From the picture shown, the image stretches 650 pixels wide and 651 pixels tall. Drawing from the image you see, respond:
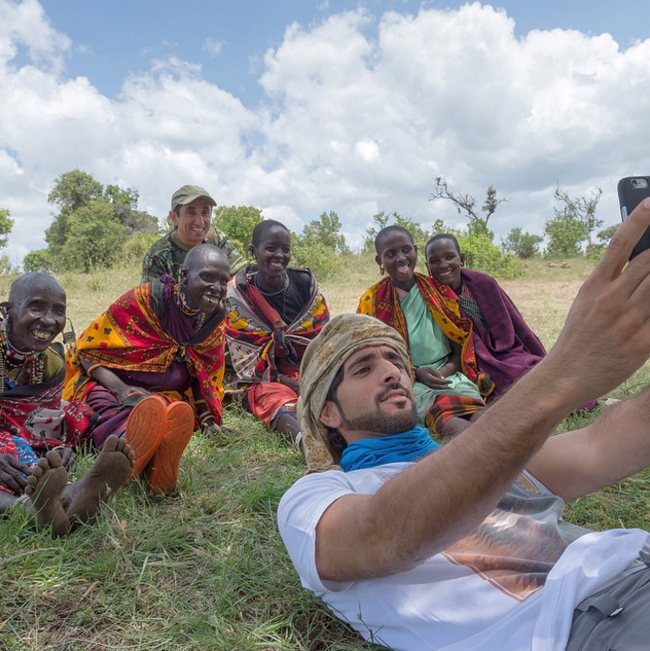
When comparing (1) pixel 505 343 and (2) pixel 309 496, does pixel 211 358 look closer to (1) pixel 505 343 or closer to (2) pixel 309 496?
(1) pixel 505 343

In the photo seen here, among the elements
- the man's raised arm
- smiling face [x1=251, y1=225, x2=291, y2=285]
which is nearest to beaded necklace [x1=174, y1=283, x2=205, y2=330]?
smiling face [x1=251, y1=225, x2=291, y2=285]

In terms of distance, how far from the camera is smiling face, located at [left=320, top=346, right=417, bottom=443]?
2.02m

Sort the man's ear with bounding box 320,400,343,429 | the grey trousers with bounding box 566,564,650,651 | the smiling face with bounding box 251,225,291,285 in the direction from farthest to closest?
1. the smiling face with bounding box 251,225,291,285
2. the man's ear with bounding box 320,400,343,429
3. the grey trousers with bounding box 566,564,650,651

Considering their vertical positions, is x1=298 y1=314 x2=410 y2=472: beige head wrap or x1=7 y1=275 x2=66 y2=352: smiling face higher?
x1=7 y1=275 x2=66 y2=352: smiling face

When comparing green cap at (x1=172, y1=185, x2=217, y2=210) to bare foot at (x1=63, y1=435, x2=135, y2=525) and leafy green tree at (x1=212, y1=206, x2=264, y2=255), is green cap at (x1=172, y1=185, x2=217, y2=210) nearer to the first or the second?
bare foot at (x1=63, y1=435, x2=135, y2=525)

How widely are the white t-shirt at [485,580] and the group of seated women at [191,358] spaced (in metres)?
1.26

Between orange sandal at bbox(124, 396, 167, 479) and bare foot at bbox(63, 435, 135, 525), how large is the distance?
6.3 inches

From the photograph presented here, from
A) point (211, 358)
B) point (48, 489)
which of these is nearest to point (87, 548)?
point (48, 489)

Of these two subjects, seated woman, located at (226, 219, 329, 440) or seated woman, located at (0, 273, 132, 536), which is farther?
seated woman, located at (226, 219, 329, 440)

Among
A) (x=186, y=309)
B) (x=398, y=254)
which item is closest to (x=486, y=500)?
(x=186, y=309)

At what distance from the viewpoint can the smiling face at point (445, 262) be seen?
5.05 metres

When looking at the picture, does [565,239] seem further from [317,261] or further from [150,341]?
[150,341]

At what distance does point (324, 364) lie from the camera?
218 cm

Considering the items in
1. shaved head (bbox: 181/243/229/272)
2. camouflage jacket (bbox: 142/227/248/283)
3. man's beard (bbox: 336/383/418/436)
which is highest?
camouflage jacket (bbox: 142/227/248/283)
